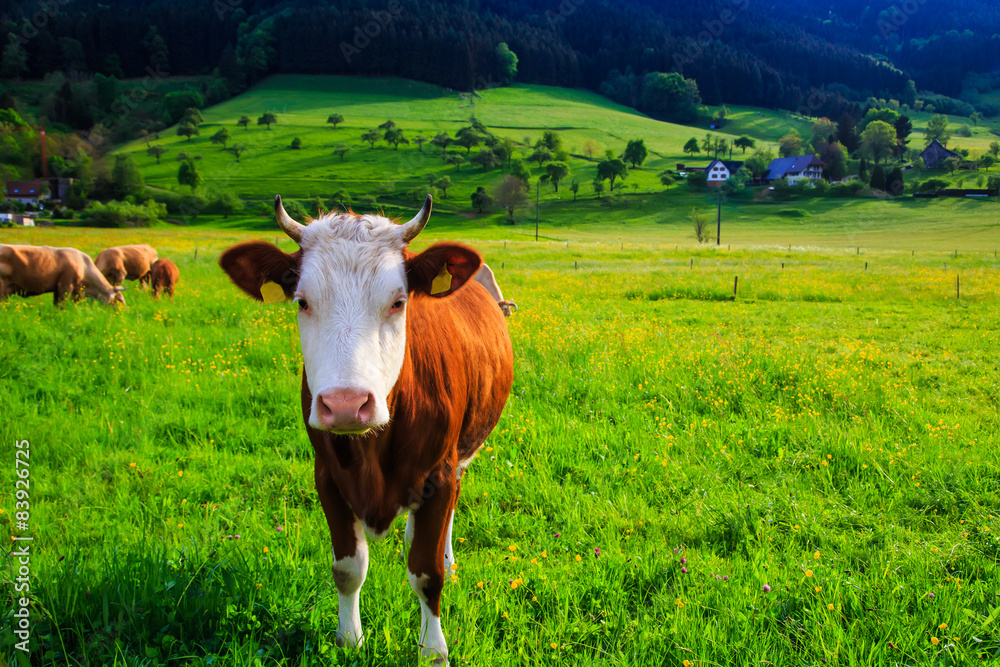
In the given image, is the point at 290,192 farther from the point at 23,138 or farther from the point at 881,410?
the point at 881,410

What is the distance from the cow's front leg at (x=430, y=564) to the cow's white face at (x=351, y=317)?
829 millimetres

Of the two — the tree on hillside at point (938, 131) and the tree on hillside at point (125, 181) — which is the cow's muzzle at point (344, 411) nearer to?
the tree on hillside at point (125, 181)

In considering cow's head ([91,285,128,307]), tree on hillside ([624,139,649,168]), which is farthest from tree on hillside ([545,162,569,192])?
cow's head ([91,285,128,307])

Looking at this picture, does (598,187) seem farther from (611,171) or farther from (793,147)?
(793,147)

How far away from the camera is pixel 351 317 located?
2.44 m

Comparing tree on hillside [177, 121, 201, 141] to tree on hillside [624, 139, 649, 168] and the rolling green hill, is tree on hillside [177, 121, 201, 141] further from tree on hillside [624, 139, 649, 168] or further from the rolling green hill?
tree on hillside [624, 139, 649, 168]

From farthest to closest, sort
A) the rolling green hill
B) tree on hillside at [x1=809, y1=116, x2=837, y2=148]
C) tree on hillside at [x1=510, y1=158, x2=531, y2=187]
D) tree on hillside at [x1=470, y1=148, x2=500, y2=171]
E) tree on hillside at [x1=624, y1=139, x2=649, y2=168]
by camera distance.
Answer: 1. tree on hillside at [x1=809, y1=116, x2=837, y2=148]
2. tree on hillside at [x1=624, y1=139, x2=649, y2=168]
3. tree on hillside at [x1=470, y1=148, x2=500, y2=171]
4. tree on hillside at [x1=510, y1=158, x2=531, y2=187]
5. the rolling green hill

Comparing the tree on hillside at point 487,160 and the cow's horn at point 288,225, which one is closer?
the cow's horn at point 288,225

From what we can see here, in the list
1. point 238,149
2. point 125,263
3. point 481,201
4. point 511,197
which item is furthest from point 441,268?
point 238,149

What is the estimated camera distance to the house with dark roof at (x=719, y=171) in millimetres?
102000

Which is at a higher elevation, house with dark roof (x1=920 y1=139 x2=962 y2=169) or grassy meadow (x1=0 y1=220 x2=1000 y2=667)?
house with dark roof (x1=920 y1=139 x2=962 y2=169)

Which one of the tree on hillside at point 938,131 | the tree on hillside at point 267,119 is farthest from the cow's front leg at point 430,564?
the tree on hillside at point 938,131

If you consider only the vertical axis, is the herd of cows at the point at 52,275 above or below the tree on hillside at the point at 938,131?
below

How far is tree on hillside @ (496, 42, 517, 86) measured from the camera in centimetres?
16970
